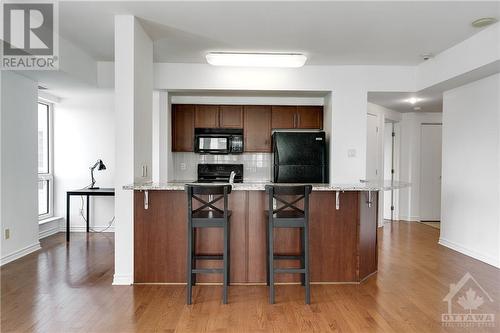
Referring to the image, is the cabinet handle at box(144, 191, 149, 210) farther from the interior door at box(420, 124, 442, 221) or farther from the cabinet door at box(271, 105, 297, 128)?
the interior door at box(420, 124, 442, 221)

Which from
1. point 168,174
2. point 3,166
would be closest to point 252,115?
point 168,174

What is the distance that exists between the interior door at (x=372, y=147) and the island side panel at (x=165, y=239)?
3.66 m

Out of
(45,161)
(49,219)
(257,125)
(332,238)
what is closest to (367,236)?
(332,238)

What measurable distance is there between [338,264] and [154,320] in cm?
173

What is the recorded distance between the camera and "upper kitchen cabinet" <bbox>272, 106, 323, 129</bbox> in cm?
543

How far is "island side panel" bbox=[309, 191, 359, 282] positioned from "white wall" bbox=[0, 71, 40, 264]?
337 centimetres

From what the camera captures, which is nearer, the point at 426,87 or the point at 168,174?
the point at 426,87

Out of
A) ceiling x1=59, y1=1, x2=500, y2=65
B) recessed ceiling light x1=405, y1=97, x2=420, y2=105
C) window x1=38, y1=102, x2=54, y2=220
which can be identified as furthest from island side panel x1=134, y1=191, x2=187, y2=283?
recessed ceiling light x1=405, y1=97, x2=420, y2=105

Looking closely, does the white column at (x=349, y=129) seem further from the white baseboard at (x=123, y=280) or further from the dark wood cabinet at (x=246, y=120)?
the white baseboard at (x=123, y=280)

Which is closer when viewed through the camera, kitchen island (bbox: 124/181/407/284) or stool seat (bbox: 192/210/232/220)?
stool seat (bbox: 192/210/232/220)

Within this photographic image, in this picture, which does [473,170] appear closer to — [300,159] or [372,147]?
[372,147]

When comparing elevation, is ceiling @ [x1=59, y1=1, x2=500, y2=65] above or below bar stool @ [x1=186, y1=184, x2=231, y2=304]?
above

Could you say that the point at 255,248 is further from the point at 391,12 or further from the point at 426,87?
the point at 426,87

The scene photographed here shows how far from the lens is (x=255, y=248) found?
11.0ft
